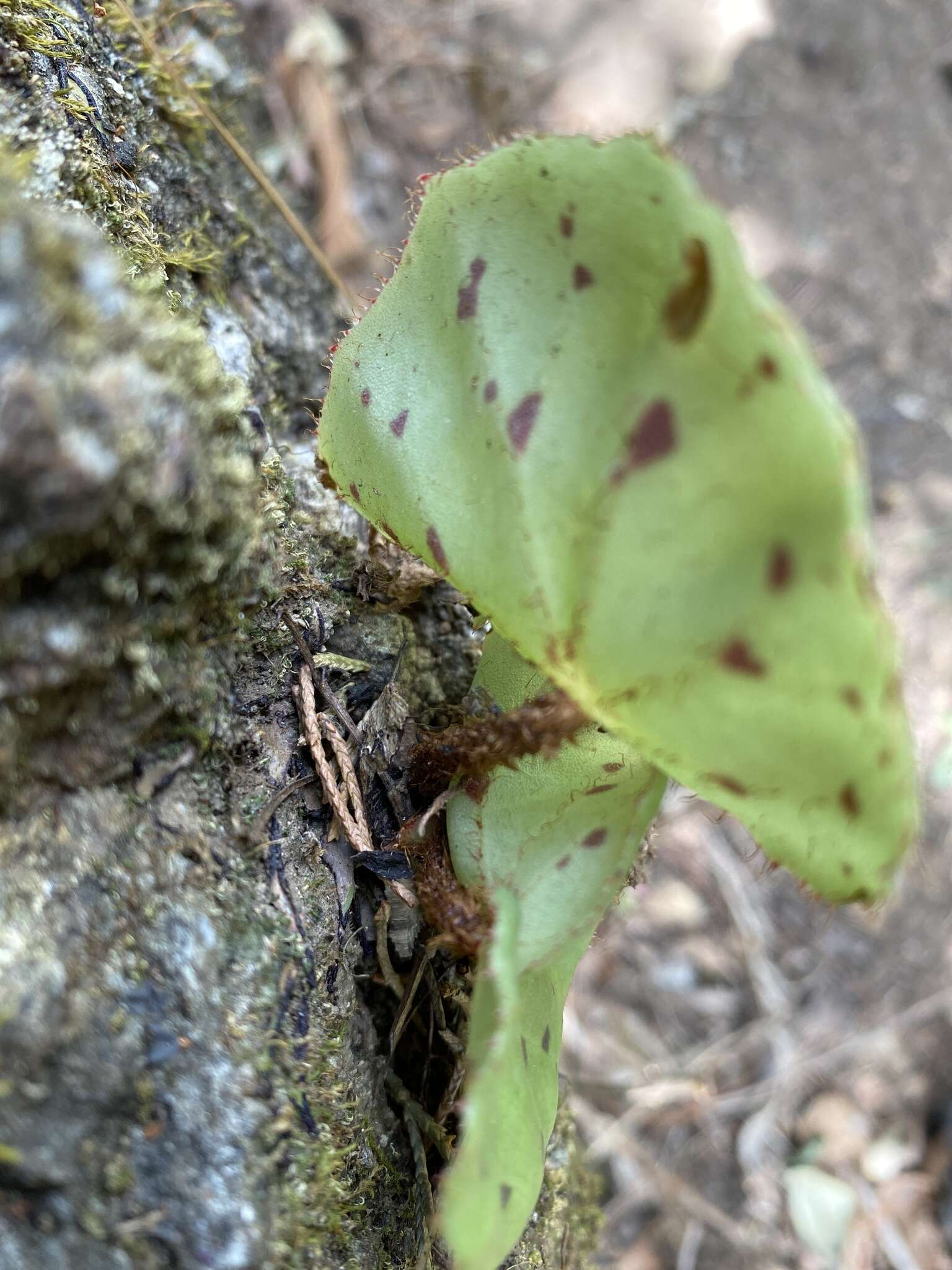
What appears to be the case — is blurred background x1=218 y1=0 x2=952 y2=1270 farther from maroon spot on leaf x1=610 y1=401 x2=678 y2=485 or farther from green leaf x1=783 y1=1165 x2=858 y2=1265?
maroon spot on leaf x1=610 y1=401 x2=678 y2=485

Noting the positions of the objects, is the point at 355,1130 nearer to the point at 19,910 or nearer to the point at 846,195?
the point at 19,910

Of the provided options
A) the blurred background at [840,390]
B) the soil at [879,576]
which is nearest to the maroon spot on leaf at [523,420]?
the blurred background at [840,390]

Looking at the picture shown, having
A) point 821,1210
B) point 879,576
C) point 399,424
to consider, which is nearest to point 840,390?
point 879,576

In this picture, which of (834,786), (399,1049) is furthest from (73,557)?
(399,1049)

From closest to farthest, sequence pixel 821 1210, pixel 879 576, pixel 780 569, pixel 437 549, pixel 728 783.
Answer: pixel 780 569, pixel 728 783, pixel 437 549, pixel 879 576, pixel 821 1210

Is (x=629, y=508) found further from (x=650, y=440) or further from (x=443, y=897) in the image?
(x=443, y=897)

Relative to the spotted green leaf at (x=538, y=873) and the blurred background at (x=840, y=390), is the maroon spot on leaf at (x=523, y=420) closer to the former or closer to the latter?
the spotted green leaf at (x=538, y=873)
